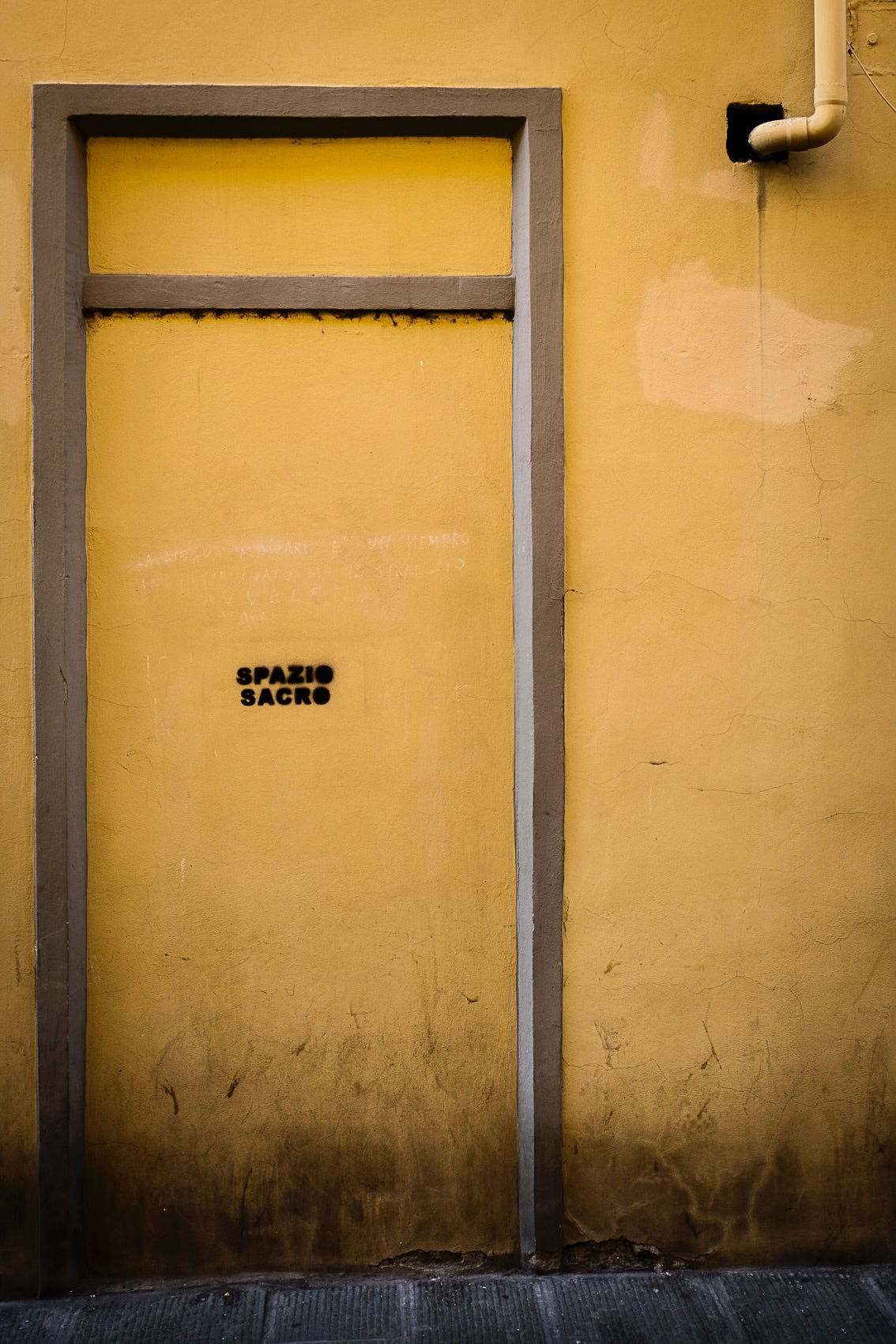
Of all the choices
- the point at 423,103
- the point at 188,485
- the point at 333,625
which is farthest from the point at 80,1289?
the point at 423,103

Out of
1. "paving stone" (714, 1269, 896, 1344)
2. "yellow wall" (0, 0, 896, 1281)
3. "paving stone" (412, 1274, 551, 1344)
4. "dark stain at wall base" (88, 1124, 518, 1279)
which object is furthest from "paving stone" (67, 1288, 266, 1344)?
"paving stone" (714, 1269, 896, 1344)

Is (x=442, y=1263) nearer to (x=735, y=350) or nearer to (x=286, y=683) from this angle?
(x=286, y=683)

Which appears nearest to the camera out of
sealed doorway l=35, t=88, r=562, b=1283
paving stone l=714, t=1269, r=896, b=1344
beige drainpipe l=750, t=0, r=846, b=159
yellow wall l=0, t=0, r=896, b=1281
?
paving stone l=714, t=1269, r=896, b=1344

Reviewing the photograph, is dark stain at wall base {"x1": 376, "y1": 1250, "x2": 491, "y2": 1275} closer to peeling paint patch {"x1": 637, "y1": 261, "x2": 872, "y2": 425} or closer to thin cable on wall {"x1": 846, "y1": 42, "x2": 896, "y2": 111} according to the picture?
peeling paint patch {"x1": 637, "y1": 261, "x2": 872, "y2": 425}

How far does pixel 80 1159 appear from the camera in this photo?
3.31 m

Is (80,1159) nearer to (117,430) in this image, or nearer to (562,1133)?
(562,1133)

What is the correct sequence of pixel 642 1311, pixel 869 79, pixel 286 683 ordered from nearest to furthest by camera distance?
→ pixel 642 1311
pixel 869 79
pixel 286 683

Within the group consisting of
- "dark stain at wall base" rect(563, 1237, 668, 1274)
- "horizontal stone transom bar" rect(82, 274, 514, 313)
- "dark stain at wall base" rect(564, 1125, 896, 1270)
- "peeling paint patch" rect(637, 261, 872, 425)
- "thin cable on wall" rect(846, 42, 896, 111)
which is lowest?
"dark stain at wall base" rect(563, 1237, 668, 1274)

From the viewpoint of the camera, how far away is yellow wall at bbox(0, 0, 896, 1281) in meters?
3.20

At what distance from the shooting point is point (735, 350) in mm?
3275

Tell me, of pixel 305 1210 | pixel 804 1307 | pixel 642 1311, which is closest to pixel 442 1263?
pixel 305 1210

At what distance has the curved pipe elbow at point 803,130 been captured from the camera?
311 centimetres

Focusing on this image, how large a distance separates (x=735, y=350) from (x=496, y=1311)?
3497 mm

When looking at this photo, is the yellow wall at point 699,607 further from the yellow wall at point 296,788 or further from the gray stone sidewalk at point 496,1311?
the yellow wall at point 296,788
